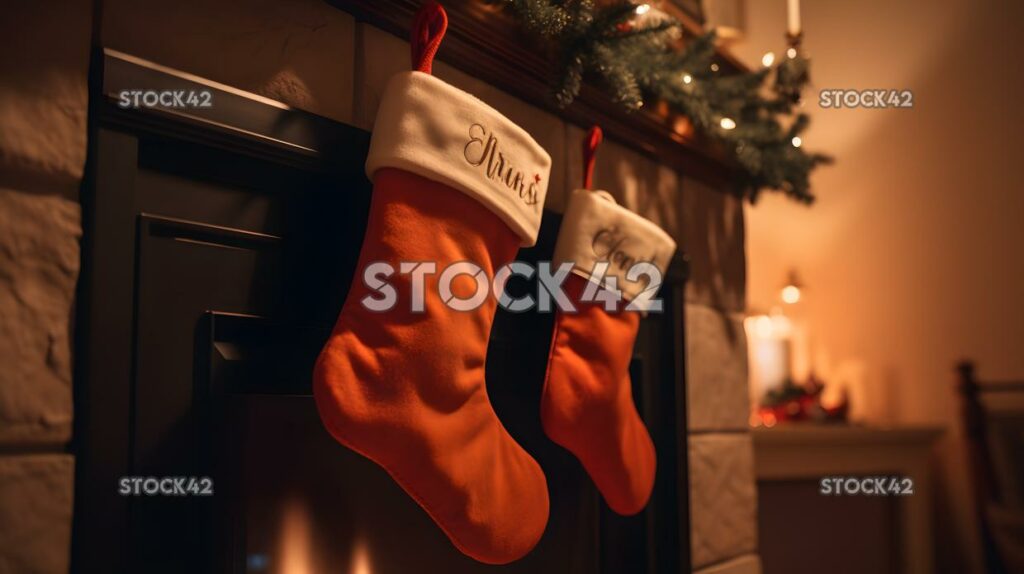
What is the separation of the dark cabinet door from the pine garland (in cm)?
34

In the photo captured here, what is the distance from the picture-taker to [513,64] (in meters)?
1.16

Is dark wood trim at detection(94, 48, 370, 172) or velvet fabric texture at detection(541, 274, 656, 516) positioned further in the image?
velvet fabric texture at detection(541, 274, 656, 516)

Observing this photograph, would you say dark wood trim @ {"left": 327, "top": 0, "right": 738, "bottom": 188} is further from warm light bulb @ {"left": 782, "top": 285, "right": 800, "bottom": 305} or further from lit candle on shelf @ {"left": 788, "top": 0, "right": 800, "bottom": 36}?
warm light bulb @ {"left": 782, "top": 285, "right": 800, "bottom": 305}

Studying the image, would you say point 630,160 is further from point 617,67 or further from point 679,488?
point 679,488

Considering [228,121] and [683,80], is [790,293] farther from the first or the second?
[228,121]

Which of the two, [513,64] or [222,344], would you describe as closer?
[222,344]

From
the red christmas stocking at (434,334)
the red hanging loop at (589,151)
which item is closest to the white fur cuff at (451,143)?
the red christmas stocking at (434,334)

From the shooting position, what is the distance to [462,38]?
1.07 m

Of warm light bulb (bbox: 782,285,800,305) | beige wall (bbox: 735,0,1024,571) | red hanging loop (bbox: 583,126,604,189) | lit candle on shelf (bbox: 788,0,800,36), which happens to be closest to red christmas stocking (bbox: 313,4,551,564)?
red hanging loop (bbox: 583,126,604,189)

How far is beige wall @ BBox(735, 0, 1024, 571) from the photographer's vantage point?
2588 millimetres

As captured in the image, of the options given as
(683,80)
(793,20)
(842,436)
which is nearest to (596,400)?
(683,80)

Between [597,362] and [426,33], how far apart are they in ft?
1.63

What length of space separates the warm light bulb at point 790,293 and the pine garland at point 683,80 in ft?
4.44

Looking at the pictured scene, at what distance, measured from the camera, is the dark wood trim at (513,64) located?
1.00 m
